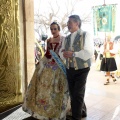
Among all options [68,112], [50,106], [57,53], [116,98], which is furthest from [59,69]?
[116,98]

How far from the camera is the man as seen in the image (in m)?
2.49

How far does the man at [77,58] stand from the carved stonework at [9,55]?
36.0 inches

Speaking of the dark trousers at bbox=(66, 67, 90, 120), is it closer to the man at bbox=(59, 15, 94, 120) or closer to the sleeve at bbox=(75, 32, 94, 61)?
the man at bbox=(59, 15, 94, 120)

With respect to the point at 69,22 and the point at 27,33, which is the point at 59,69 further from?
the point at 27,33

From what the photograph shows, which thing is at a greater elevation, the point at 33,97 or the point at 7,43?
the point at 7,43

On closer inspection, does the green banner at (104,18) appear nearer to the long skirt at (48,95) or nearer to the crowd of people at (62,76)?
the crowd of people at (62,76)

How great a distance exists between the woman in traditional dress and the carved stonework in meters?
3.11

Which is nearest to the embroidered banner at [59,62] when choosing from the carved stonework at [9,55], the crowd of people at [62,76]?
the crowd of people at [62,76]

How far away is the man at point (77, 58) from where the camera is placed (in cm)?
249

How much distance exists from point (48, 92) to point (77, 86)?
45 centimetres

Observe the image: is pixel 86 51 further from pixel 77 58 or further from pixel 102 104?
pixel 102 104

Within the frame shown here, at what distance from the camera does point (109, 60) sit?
5840 millimetres

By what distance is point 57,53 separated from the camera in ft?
9.39

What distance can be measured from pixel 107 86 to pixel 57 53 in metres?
2.75
